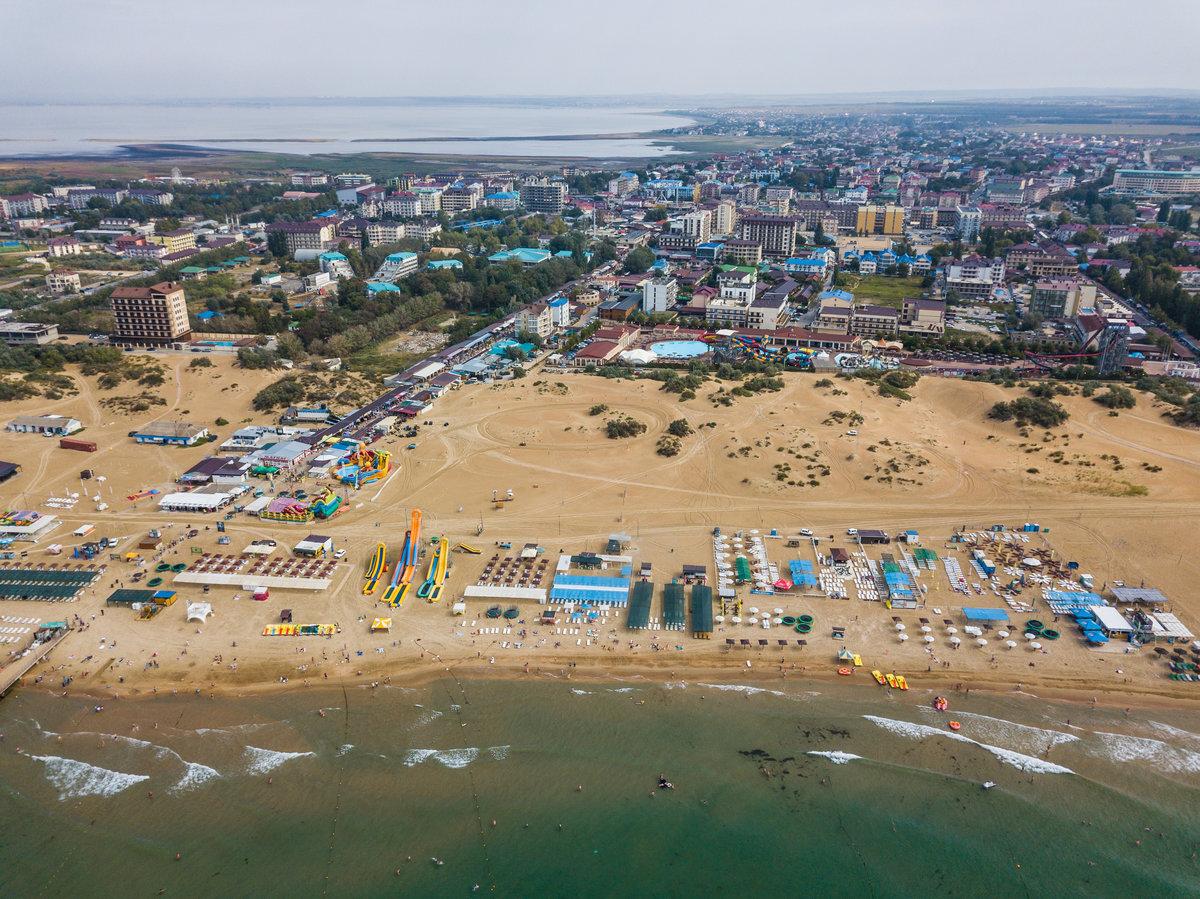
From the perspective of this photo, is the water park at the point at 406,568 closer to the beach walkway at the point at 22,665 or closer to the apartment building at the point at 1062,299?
the beach walkway at the point at 22,665

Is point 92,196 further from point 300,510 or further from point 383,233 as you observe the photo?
point 300,510

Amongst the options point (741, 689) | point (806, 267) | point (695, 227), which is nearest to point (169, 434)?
point (741, 689)

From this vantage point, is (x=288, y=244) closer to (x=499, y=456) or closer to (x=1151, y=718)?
(x=499, y=456)

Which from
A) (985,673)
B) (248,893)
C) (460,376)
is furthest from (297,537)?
(985,673)

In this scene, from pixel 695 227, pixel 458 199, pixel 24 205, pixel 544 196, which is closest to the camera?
pixel 695 227

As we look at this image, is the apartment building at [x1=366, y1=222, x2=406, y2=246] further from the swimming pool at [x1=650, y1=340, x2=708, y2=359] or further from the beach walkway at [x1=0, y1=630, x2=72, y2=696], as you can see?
the beach walkway at [x1=0, y1=630, x2=72, y2=696]

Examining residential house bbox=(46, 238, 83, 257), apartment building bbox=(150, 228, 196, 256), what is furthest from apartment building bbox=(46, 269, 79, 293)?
residential house bbox=(46, 238, 83, 257)
